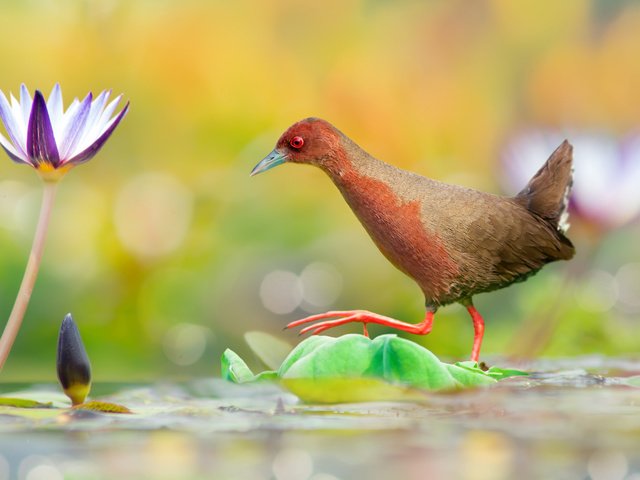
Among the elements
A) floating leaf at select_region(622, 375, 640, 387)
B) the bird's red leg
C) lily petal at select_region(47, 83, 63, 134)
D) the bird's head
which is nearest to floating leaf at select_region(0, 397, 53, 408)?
lily petal at select_region(47, 83, 63, 134)

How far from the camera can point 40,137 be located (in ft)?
4.75

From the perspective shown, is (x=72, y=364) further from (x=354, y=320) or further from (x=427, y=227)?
(x=427, y=227)

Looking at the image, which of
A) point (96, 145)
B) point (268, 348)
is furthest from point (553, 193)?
point (96, 145)

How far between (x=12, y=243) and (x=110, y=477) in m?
1.62

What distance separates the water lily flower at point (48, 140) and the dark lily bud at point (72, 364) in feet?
0.22

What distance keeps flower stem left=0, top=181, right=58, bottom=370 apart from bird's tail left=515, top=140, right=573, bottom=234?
0.95 m

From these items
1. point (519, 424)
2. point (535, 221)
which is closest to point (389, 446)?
point (519, 424)

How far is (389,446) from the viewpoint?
113 centimetres

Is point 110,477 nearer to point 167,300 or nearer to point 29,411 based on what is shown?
point 29,411

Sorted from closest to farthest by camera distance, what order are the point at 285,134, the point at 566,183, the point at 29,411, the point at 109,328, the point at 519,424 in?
1. the point at 519,424
2. the point at 29,411
3. the point at 285,134
4. the point at 566,183
5. the point at 109,328

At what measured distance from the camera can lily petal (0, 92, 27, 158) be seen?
4.83 feet

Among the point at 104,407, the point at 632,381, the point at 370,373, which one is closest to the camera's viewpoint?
the point at 104,407

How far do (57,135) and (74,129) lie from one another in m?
0.03

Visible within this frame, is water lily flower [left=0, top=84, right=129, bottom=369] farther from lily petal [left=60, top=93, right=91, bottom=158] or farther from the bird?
the bird
